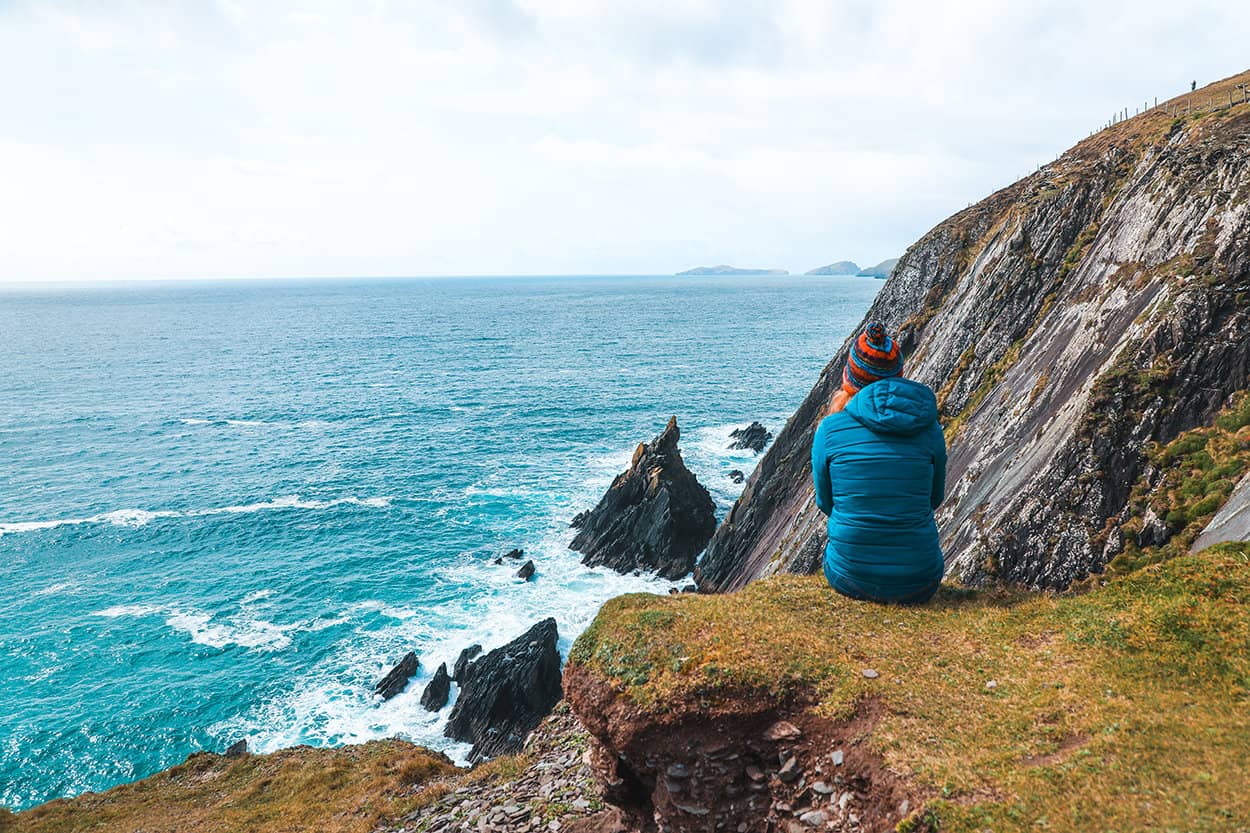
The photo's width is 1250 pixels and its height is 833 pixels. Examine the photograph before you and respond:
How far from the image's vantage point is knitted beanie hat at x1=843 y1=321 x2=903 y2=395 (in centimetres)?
981

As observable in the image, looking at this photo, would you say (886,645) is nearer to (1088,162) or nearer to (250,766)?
(250,766)

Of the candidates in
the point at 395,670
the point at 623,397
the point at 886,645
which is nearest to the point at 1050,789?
the point at 886,645

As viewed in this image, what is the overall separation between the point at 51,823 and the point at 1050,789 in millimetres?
31682

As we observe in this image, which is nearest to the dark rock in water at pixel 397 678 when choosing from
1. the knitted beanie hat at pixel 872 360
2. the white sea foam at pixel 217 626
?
the white sea foam at pixel 217 626

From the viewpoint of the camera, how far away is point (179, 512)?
55.0 meters

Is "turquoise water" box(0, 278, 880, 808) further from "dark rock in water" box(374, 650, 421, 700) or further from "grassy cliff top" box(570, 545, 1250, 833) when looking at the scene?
"grassy cliff top" box(570, 545, 1250, 833)

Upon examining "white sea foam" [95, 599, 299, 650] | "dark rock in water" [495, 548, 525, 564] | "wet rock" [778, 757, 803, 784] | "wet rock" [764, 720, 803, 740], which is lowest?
"white sea foam" [95, 599, 299, 650]

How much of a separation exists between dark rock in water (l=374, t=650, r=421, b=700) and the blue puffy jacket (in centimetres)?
3207

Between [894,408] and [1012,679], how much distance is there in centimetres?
385

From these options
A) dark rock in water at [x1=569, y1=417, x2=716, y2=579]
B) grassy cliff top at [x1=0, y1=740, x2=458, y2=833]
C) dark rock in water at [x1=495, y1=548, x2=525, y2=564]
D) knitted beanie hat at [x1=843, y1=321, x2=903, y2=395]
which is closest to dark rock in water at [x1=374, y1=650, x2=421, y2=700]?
grassy cliff top at [x1=0, y1=740, x2=458, y2=833]

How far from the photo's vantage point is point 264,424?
80.6 meters

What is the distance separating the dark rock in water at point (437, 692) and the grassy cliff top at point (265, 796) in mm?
6620

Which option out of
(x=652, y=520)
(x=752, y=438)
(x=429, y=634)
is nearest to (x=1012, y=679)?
(x=429, y=634)

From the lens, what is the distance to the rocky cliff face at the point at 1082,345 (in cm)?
1516
